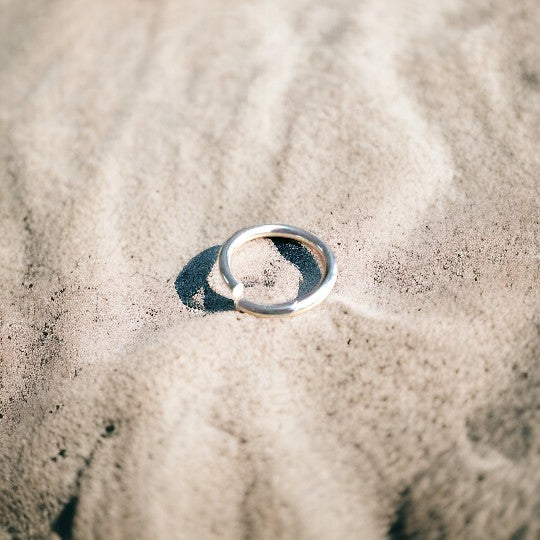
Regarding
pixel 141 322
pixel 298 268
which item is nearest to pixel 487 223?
pixel 298 268

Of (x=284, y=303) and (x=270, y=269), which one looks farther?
(x=270, y=269)

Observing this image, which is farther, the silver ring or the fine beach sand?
the silver ring

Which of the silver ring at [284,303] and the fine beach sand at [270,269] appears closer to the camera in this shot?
the fine beach sand at [270,269]

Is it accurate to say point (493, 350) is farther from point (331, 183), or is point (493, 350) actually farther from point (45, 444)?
point (45, 444)
